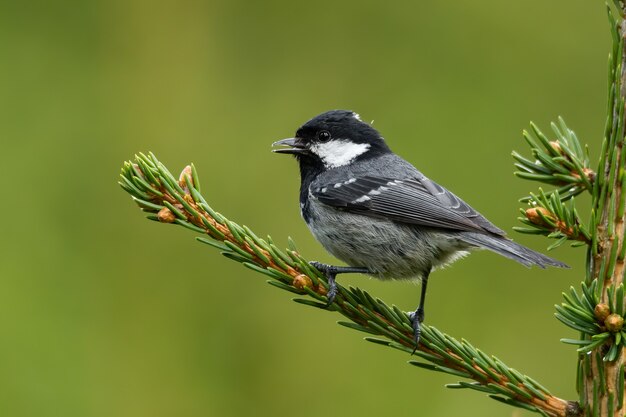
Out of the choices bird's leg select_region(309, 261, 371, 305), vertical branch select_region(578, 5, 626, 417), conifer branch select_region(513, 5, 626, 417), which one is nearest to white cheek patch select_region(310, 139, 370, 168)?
bird's leg select_region(309, 261, 371, 305)

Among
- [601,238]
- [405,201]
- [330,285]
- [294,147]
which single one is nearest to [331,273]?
[330,285]

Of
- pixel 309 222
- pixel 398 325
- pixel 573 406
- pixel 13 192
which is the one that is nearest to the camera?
pixel 573 406

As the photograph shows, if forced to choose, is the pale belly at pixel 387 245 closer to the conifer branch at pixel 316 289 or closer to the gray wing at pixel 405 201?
the gray wing at pixel 405 201

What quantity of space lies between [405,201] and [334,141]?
2.00ft

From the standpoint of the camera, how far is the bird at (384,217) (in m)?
3.00

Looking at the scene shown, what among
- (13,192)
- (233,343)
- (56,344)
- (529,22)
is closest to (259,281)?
(233,343)

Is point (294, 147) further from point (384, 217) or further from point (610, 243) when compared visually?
point (610, 243)

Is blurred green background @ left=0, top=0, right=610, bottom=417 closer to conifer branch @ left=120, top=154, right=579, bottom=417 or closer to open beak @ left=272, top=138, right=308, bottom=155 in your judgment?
open beak @ left=272, top=138, right=308, bottom=155

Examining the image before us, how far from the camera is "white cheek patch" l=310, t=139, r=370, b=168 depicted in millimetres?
3619

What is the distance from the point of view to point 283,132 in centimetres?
402

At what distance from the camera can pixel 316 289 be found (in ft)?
8.00

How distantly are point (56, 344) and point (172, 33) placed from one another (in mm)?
1669

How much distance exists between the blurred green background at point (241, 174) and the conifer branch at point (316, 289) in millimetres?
1275

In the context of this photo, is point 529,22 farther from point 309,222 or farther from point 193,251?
point 193,251
